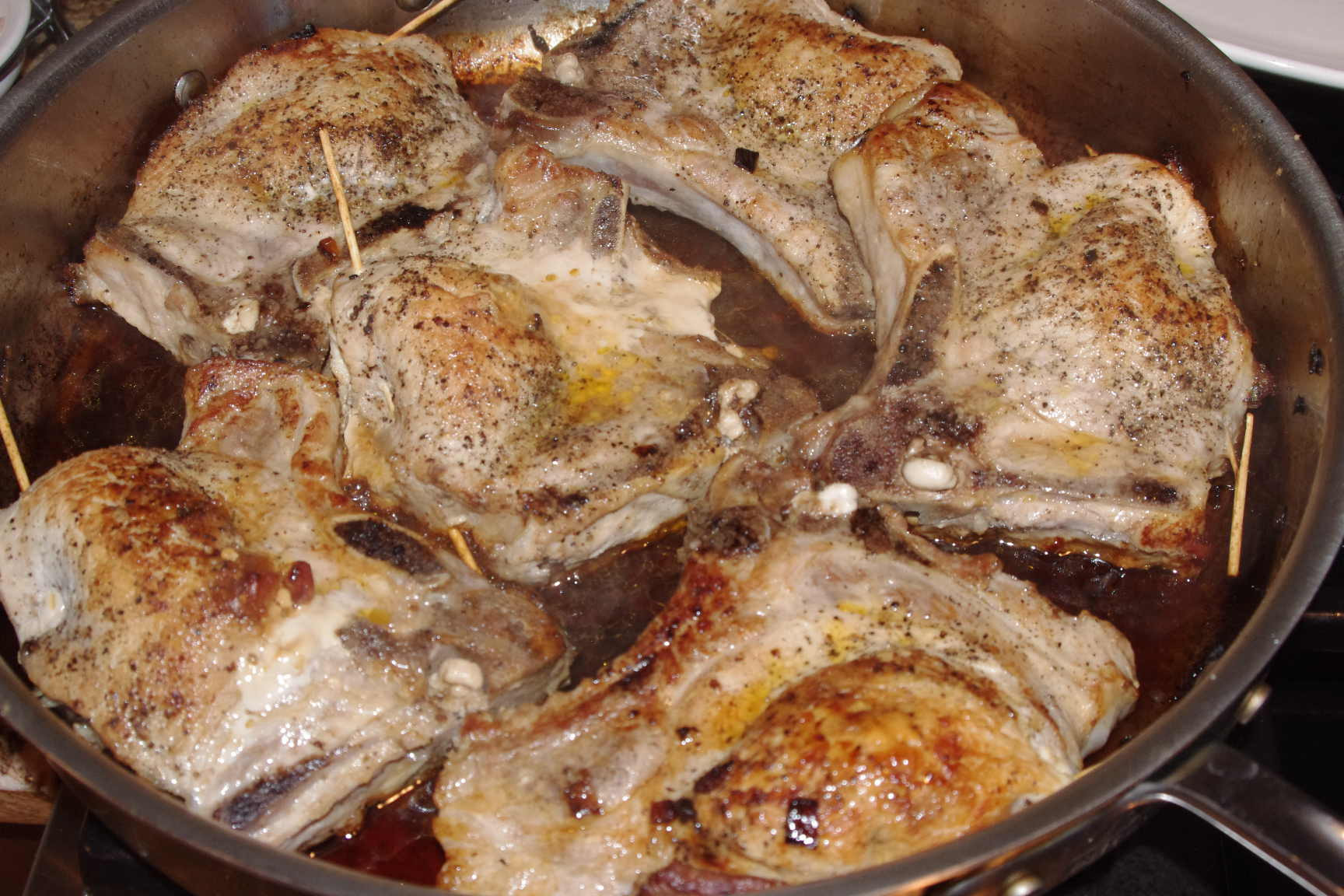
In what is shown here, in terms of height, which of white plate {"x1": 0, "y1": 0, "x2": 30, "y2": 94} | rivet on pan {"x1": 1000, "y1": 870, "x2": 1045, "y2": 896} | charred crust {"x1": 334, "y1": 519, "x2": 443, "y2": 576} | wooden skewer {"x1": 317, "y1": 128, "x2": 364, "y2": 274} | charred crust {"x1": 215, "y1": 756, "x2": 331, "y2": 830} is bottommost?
rivet on pan {"x1": 1000, "y1": 870, "x2": 1045, "y2": 896}

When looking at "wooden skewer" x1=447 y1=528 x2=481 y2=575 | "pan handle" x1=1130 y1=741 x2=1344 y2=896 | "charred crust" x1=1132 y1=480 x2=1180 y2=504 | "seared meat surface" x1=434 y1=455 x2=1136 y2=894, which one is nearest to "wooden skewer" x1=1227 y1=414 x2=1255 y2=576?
"charred crust" x1=1132 y1=480 x2=1180 y2=504

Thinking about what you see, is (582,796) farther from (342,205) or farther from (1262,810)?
(342,205)

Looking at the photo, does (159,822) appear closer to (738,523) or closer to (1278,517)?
(738,523)

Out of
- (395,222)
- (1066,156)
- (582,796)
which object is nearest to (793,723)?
(582,796)

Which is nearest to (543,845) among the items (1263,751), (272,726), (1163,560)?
(272,726)

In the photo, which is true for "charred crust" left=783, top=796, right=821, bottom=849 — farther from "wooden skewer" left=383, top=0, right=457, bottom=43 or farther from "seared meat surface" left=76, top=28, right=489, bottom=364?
"wooden skewer" left=383, top=0, right=457, bottom=43

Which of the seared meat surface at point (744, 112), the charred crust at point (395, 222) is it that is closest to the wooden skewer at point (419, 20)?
the seared meat surface at point (744, 112)
